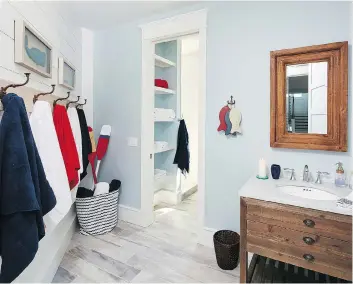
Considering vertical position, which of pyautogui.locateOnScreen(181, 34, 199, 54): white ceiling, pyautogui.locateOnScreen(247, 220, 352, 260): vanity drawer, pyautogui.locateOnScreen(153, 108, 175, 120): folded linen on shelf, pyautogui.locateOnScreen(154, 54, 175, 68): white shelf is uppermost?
pyautogui.locateOnScreen(181, 34, 199, 54): white ceiling

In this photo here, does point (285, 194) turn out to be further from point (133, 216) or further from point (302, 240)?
point (133, 216)

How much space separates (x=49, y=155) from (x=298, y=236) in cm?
165

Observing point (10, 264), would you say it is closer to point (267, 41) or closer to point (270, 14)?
point (267, 41)

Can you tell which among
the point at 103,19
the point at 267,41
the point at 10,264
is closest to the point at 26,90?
the point at 10,264

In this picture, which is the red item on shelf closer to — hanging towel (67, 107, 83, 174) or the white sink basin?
hanging towel (67, 107, 83, 174)

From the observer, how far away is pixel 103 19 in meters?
2.46

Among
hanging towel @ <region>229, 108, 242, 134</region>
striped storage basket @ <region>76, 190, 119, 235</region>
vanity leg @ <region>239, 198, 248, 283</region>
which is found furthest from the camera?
striped storage basket @ <region>76, 190, 119, 235</region>

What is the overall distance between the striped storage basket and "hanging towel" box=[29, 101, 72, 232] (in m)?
0.84

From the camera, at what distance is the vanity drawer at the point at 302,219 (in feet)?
4.21

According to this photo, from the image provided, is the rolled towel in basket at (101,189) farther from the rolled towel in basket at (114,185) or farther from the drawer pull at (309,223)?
the drawer pull at (309,223)

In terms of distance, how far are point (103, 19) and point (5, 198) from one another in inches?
83.9

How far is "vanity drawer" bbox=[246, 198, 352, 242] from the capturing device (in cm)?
128

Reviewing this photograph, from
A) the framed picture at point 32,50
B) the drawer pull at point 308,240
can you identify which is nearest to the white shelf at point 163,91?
the framed picture at point 32,50

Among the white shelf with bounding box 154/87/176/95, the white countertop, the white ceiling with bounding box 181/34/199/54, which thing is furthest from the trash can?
the white ceiling with bounding box 181/34/199/54
